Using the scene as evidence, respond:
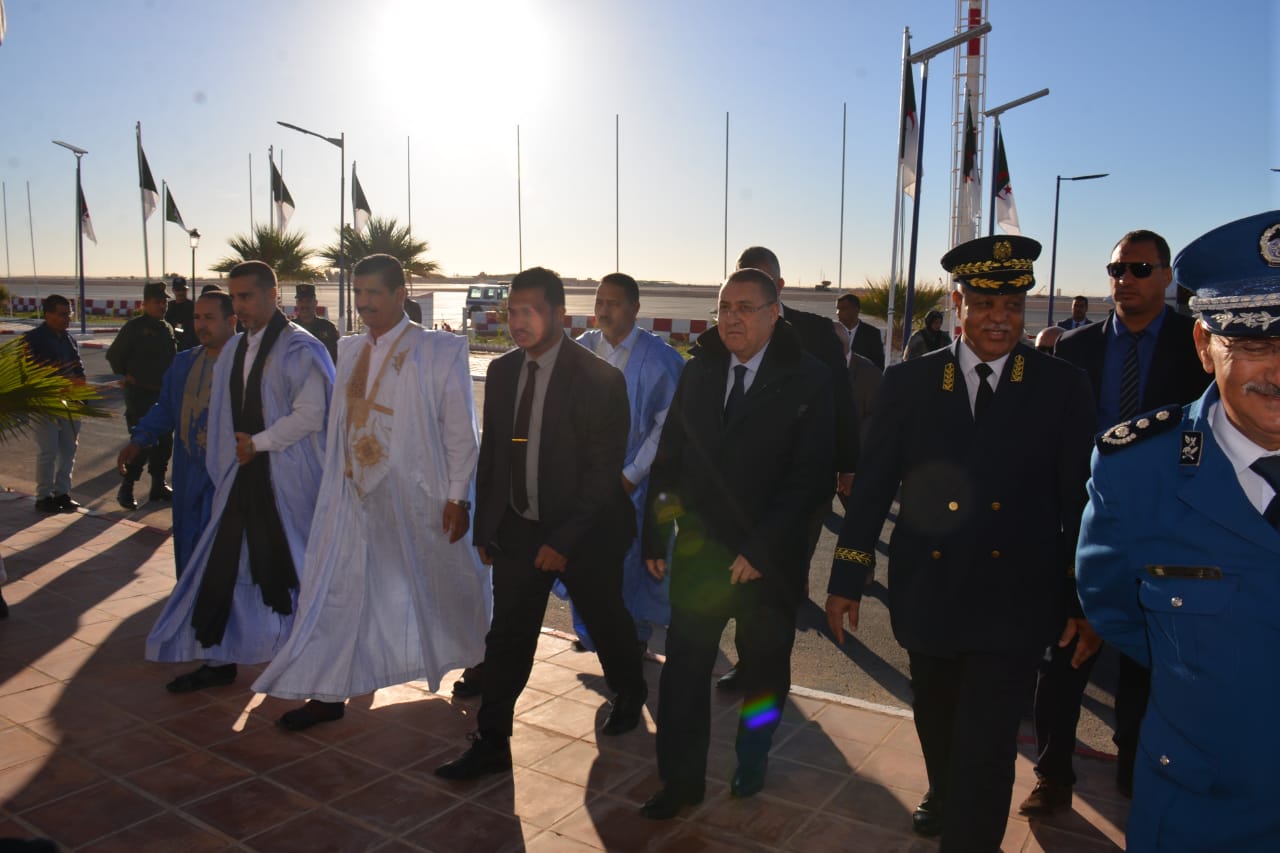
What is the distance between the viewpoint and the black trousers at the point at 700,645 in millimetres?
3697

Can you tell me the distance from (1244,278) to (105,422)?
16166 millimetres

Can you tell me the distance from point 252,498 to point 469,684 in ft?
4.55

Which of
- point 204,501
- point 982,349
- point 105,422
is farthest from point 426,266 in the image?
point 982,349

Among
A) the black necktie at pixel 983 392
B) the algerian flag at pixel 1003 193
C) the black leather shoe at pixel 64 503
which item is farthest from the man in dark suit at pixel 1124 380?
the algerian flag at pixel 1003 193

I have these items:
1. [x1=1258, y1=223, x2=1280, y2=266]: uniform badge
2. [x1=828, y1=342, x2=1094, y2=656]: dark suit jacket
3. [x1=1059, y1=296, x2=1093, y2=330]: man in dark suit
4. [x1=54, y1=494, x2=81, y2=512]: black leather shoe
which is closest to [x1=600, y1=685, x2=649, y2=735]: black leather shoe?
[x1=828, y1=342, x2=1094, y2=656]: dark suit jacket

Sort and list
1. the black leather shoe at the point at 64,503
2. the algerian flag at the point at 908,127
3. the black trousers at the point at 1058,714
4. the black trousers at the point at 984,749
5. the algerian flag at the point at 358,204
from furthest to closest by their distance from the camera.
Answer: the algerian flag at the point at 358,204 → the algerian flag at the point at 908,127 → the black leather shoe at the point at 64,503 → the black trousers at the point at 1058,714 → the black trousers at the point at 984,749

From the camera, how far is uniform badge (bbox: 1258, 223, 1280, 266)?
5.86 ft

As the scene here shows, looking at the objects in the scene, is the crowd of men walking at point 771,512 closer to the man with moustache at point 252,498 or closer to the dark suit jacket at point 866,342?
the man with moustache at point 252,498

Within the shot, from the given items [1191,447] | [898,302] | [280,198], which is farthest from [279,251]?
[1191,447]

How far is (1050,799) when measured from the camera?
12.3 feet

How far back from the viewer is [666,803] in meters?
3.67

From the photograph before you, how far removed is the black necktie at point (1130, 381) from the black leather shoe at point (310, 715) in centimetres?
358

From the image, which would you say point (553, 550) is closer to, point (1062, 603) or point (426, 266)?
point (1062, 603)

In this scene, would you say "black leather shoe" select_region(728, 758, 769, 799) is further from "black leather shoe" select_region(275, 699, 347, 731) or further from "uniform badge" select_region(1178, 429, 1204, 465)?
"uniform badge" select_region(1178, 429, 1204, 465)
